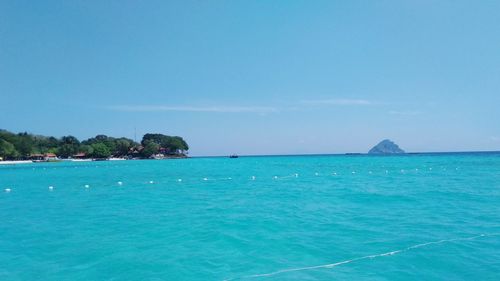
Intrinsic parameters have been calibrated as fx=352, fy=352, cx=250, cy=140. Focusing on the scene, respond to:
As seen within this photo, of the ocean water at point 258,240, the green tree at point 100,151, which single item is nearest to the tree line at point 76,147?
the green tree at point 100,151

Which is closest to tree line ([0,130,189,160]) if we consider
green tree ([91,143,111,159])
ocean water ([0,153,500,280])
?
green tree ([91,143,111,159])

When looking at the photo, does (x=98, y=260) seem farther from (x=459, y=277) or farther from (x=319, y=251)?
(x=459, y=277)

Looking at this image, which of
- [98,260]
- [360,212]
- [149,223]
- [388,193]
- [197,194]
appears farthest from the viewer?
[197,194]

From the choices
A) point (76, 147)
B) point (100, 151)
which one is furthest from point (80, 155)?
point (100, 151)

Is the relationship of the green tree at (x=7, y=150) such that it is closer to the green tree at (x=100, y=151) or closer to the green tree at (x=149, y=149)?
the green tree at (x=100, y=151)

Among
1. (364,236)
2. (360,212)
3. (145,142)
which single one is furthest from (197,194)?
(145,142)

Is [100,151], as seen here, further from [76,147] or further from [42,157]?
[42,157]

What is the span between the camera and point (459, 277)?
8.00 metres

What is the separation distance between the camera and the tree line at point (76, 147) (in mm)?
110688

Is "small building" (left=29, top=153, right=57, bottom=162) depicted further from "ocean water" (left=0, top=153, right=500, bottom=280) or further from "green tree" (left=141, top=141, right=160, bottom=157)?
"ocean water" (left=0, top=153, right=500, bottom=280)

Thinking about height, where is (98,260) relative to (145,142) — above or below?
below

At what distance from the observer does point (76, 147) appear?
131125 mm

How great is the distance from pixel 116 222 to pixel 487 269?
42.4ft

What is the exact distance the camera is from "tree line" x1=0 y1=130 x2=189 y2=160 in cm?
11069
